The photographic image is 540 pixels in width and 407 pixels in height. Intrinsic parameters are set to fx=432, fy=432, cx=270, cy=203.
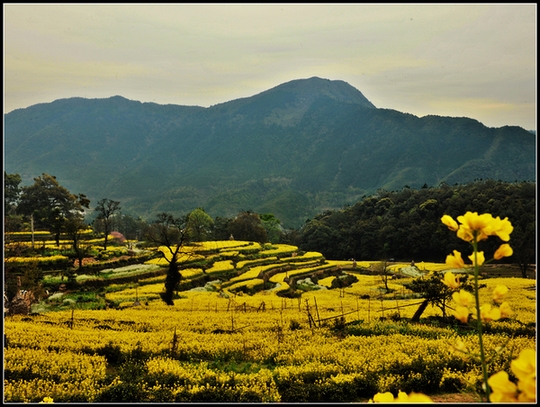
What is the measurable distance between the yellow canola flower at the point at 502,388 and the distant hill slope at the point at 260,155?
8252 centimetres

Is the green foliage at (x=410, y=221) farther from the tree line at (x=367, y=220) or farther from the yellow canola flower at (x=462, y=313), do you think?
the yellow canola flower at (x=462, y=313)

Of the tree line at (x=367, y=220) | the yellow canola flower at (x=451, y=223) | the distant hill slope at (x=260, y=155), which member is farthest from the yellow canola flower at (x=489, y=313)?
the distant hill slope at (x=260, y=155)

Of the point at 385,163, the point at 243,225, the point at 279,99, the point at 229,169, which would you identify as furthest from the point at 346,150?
the point at 243,225

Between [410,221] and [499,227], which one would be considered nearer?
[499,227]

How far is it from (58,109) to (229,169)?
205 ft

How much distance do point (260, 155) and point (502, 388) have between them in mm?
148666

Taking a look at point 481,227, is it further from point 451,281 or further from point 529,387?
point 529,387

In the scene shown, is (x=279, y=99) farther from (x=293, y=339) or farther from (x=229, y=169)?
(x=293, y=339)

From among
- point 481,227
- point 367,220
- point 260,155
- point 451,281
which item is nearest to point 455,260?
point 451,281

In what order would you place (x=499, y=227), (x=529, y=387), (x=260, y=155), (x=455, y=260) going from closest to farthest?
(x=529, y=387) < (x=499, y=227) < (x=455, y=260) < (x=260, y=155)

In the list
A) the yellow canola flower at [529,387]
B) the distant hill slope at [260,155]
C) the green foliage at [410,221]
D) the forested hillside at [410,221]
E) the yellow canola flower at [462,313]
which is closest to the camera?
the yellow canola flower at [529,387]

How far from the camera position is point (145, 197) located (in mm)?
109562

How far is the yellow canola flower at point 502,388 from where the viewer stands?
4.03 ft

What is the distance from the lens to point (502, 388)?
4.09ft
